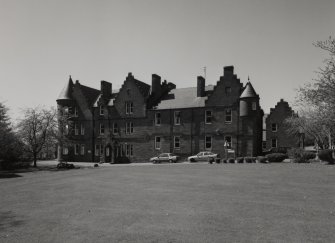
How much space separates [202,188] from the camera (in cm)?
1786

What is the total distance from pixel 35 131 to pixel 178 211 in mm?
34402

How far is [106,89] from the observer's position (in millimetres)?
54719

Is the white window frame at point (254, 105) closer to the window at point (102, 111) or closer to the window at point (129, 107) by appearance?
the window at point (129, 107)

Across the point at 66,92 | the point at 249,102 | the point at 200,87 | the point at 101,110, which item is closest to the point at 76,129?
the point at 101,110

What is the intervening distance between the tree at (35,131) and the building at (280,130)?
33.9 metres

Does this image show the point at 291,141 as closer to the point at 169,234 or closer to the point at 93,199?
the point at 93,199

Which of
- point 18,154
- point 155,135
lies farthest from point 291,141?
point 18,154

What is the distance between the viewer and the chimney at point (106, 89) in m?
54.0

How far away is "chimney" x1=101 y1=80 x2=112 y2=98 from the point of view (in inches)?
2125

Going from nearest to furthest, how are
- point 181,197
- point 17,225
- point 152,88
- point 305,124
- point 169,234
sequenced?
1. point 169,234
2. point 17,225
3. point 181,197
4. point 305,124
5. point 152,88

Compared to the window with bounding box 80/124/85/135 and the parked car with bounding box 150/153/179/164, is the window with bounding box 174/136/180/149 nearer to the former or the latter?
the parked car with bounding box 150/153/179/164

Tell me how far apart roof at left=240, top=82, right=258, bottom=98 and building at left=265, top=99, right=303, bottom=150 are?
10561mm

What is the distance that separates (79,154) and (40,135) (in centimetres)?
1198

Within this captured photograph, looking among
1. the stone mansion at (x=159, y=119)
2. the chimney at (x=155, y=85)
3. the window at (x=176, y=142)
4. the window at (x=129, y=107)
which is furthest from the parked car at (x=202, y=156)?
the chimney at (x=155, y=85)
